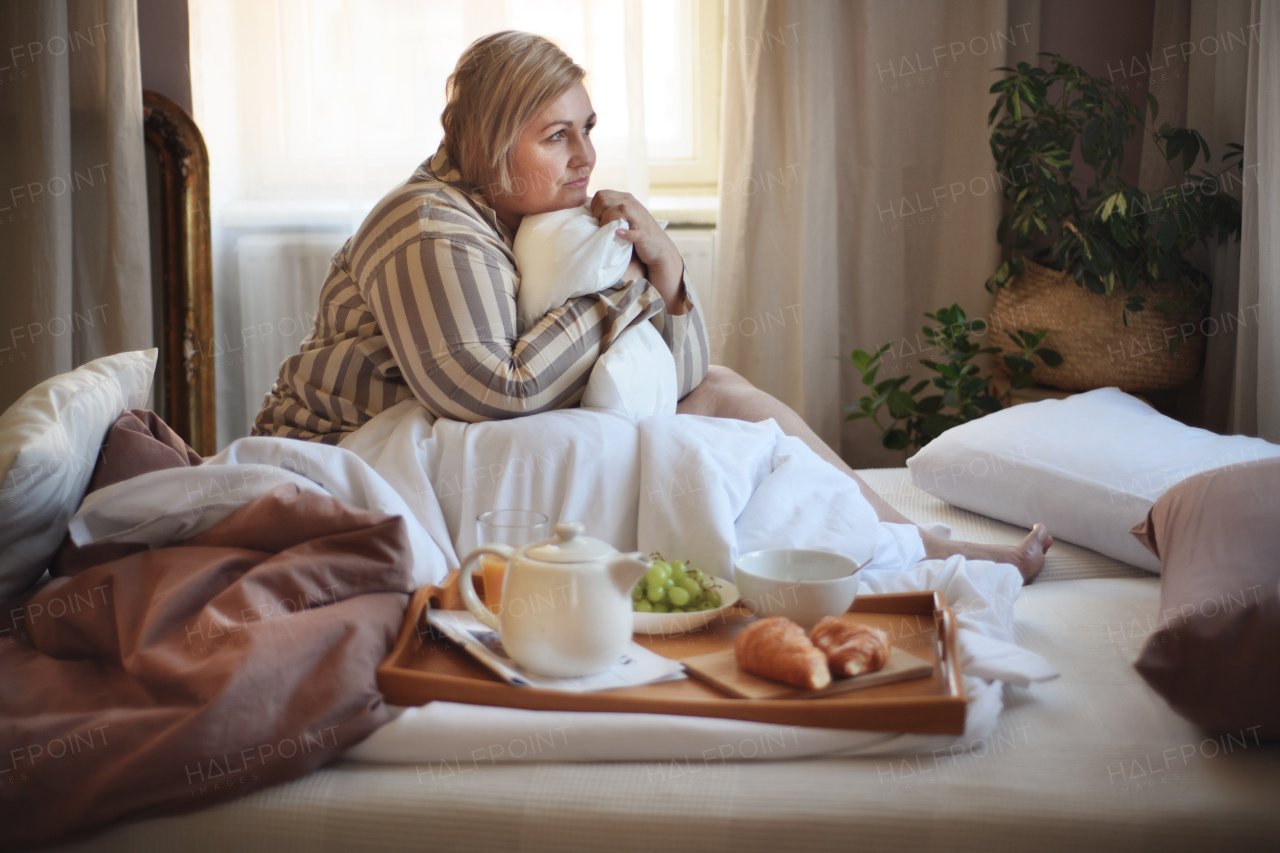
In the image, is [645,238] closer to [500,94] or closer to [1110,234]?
[500,94]

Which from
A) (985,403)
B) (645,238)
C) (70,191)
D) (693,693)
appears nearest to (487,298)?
(645,238)

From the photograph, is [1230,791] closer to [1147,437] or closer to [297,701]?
[297,701]

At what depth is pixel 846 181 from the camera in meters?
2.93

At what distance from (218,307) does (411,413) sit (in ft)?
5.92

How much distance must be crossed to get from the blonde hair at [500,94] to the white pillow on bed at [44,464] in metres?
0.70

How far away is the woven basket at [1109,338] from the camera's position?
2504 mm

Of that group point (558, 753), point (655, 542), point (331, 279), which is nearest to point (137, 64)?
point (331, 279)

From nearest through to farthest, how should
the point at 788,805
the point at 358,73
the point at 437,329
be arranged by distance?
1. the point at 788,805
2. the point at 437,329
3. the point at 358,73

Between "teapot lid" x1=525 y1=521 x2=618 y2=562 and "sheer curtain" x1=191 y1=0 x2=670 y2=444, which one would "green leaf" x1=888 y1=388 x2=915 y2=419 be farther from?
"teapot lid" x1=525 y1=521 x2=618 y2=562

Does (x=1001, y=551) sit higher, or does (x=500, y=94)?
(x=500, y=94)

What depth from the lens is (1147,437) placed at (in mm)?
1668

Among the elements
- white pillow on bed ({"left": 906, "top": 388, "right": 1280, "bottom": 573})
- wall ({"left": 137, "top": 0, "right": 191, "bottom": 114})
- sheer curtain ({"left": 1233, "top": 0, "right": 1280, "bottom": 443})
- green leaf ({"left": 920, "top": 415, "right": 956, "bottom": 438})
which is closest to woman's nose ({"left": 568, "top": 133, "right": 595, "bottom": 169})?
white pillow on bed ({"left": 906, "top": 388, "right": 1280, "bottom": 573})

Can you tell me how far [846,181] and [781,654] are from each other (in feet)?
7.36

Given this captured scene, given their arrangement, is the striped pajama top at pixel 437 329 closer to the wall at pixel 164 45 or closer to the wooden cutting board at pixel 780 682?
the wooden cutting board at pixel 780 682
